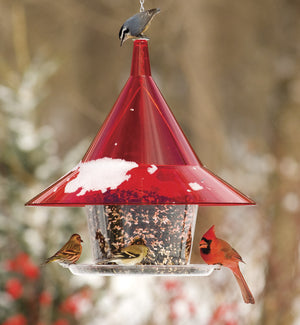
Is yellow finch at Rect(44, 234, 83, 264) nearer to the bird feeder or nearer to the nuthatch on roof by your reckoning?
the bird feeder

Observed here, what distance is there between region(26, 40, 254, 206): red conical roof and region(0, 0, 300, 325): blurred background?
3.95 metres

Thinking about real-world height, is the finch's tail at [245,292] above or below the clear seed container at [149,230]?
below

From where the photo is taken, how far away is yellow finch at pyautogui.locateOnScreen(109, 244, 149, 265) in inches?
127

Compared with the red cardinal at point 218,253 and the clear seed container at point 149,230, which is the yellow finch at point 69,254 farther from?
the red cardinal at point 218,253

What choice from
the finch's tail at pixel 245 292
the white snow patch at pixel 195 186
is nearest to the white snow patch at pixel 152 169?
the white snow patch at pixel 195 186

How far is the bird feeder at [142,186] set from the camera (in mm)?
2926

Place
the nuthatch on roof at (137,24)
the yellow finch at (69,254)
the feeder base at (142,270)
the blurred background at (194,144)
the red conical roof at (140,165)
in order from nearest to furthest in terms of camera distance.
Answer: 1. the red conical roof at (140,165)
2. the feeder base at (142,270)
3. the nuthatch on roof at (137,24)
4. the yellow finch at (69,254)
5. the blurred background at (194,144)

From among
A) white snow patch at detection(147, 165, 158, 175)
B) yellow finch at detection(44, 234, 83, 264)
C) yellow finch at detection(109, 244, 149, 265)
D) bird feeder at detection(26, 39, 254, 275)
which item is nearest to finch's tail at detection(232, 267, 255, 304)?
bird feeder at detection(26, 39, 254, 275)

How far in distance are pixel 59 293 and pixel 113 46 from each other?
166 inches

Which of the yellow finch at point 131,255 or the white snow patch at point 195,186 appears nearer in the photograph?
the white snow patch at point 195,186

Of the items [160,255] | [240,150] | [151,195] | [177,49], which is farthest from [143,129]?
[240,150]

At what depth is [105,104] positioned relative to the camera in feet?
35.0

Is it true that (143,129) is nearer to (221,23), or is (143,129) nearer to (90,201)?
(90,201)

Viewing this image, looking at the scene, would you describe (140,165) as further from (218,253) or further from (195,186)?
(218,253)
